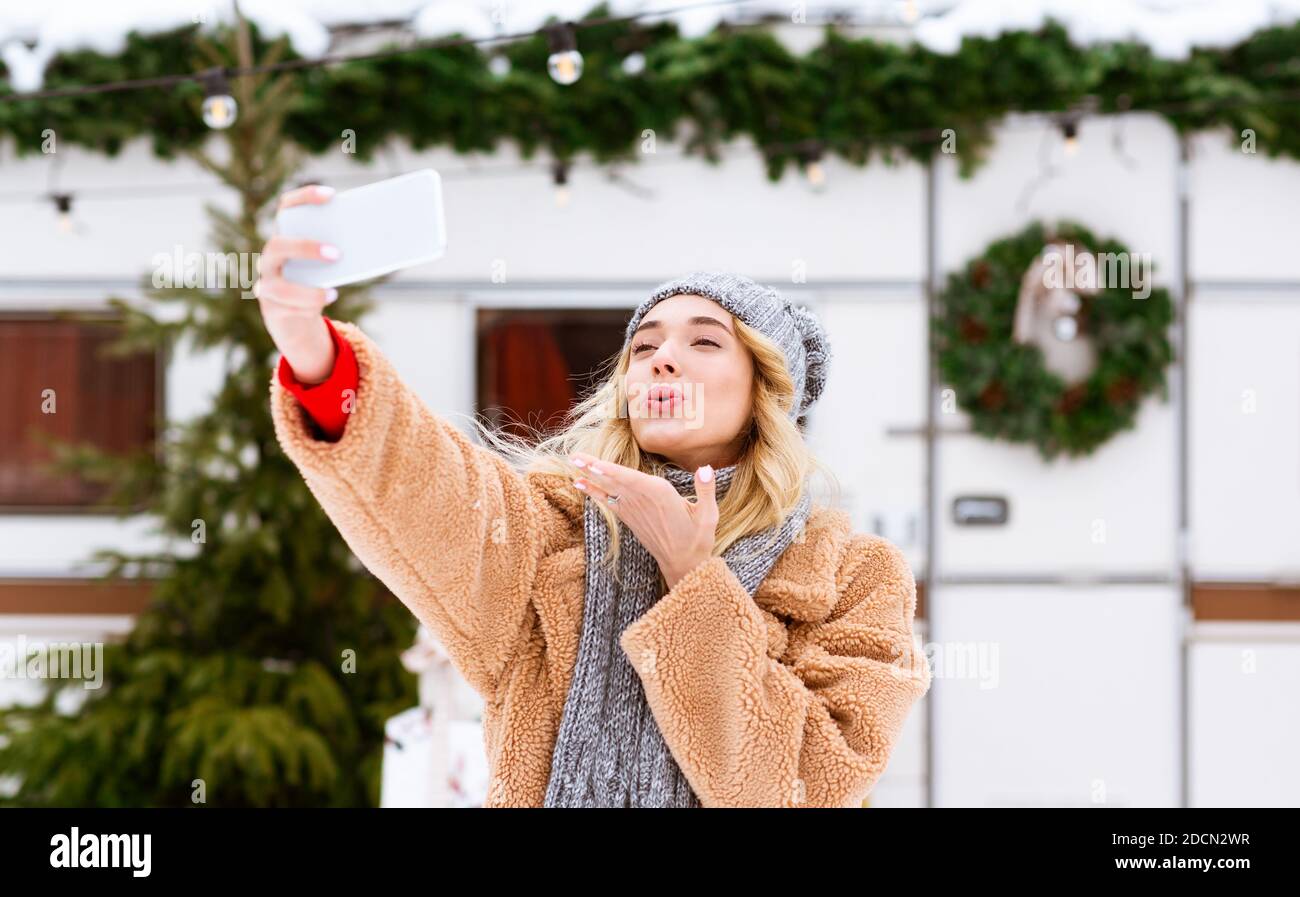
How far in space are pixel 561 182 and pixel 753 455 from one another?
3032 millimetres

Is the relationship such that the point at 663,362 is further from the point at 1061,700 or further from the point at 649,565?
the point at 1061,700

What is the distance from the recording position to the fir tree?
11.3 ft

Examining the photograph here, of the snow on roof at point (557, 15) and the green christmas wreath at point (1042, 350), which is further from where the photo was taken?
the green christmas wreath at point (1042, 350)

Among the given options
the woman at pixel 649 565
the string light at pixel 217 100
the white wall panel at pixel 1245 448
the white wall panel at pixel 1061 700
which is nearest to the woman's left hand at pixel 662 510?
the woman at pixel 649 565

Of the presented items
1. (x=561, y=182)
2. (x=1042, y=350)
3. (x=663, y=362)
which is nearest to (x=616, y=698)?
(x=663, y=362)

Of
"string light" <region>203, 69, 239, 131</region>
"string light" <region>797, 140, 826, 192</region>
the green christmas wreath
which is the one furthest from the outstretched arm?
the green christmas wreath

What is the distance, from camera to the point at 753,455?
1.40m

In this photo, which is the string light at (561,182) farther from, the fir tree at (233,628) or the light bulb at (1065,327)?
the light bulb at (1065,327)

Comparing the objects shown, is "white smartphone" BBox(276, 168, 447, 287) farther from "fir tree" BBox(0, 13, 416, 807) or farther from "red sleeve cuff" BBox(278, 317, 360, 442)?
"fir tree" BBox(0, 13, 416, 807)

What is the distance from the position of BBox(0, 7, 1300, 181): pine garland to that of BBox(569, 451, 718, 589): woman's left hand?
3187 millimetres

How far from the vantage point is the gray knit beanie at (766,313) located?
4.54ft
